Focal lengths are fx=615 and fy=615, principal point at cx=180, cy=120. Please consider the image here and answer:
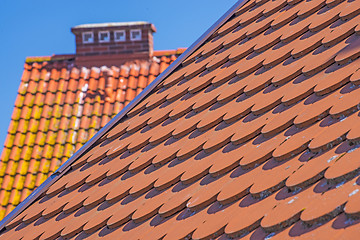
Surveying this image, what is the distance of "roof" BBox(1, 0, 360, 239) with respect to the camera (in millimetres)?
2436

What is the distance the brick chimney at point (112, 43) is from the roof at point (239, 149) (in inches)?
253

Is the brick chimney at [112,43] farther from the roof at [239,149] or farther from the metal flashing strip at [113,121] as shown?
the roof at [239,149]

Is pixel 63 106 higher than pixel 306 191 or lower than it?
higher

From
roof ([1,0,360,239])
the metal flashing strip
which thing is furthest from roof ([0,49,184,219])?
roof ([1,0,360,239])

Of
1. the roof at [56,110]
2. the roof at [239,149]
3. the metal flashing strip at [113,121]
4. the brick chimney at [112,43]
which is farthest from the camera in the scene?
the brick chimney at [112,43]

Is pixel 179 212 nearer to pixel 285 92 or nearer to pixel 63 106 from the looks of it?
pixel 285 92

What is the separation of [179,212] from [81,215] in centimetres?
71

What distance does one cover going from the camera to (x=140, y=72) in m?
10.1

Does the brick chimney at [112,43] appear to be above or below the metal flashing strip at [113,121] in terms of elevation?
Answer: above

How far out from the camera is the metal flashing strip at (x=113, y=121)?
3.77 m

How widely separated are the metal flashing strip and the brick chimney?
20.4ft

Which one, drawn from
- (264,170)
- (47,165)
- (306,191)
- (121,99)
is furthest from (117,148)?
(121,99)

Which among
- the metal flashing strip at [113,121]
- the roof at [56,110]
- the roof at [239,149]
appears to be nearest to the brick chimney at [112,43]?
the roof at [56,110]

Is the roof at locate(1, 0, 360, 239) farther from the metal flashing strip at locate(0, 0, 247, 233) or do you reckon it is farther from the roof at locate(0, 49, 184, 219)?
the roof at locate(0, 49, 184, 219)
